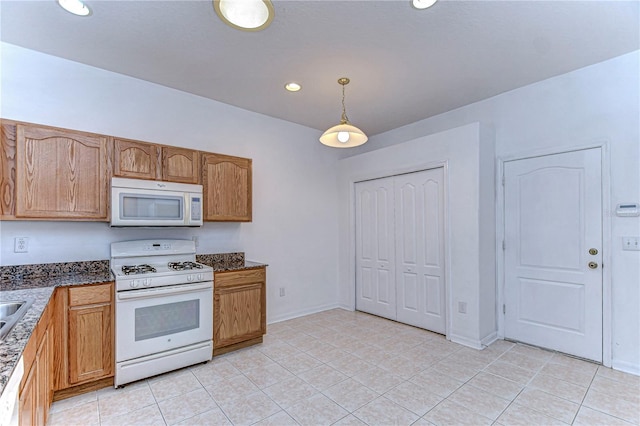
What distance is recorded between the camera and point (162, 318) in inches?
105

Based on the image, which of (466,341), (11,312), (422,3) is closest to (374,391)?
(466,341)

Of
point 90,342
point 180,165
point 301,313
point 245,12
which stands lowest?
point 301,313

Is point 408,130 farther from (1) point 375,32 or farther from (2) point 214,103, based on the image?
(2) point 214,103

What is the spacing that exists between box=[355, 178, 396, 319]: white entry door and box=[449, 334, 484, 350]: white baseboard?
869mm

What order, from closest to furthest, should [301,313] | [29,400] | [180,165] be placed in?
[29,400], [180,165], [301,313]

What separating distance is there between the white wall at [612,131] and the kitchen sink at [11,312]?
4.22 metres

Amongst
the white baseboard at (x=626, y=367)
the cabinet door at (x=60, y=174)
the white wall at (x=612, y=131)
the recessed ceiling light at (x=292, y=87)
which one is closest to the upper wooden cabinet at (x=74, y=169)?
the cabinet door at (x=60, y=174)

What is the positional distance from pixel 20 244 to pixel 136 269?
0.88 metres

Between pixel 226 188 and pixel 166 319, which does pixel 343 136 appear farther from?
pixel 166 319

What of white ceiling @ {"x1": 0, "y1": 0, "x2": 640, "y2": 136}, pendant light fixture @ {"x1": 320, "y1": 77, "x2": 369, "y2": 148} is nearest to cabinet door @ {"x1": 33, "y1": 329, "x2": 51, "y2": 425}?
white ceiling @ {"x1": 0, "y1": 0, "x2": 640, "y2": 136}

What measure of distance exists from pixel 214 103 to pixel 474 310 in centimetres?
368

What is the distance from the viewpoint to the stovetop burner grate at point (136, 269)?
8.61 ft

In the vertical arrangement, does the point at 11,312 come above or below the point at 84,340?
above

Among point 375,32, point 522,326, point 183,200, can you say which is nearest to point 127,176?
point 183,200
